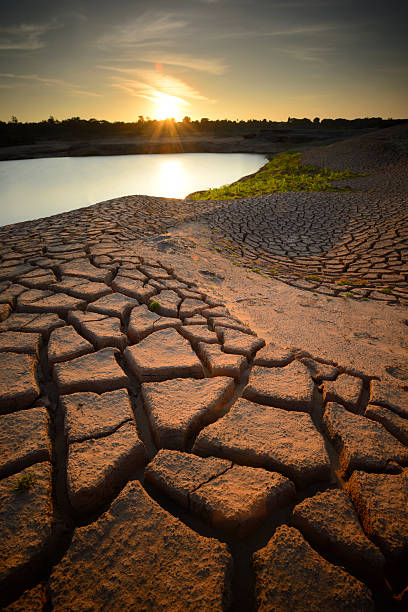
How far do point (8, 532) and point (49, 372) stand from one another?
34.9 inches

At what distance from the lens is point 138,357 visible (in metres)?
1.92

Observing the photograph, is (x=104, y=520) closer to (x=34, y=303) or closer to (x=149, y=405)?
(x=149, y=405)

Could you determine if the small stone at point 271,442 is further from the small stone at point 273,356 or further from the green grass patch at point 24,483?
the green grass patch at point 24,483

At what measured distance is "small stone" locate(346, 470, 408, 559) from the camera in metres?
1.05

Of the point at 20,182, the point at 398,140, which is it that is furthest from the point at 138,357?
the point at 398,140

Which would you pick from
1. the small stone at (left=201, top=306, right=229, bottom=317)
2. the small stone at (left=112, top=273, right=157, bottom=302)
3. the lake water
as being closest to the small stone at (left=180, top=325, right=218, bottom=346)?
the small stone at (left=201, top=306, right=229, bottom=317)

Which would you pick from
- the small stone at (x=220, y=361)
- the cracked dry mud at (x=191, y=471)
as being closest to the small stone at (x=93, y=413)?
the cracked dry mud at (x=191, y=471)

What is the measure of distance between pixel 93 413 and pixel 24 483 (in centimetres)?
39

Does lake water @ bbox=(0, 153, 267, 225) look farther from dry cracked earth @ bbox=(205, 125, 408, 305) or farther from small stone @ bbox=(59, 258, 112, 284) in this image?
small stone @ bbox=(59, 258, 112, 284)

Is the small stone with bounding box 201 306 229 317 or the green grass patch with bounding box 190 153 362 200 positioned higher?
the green grass patch with bounding box 190 153 362 200

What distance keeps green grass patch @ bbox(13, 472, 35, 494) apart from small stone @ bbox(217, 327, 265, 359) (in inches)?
48.4

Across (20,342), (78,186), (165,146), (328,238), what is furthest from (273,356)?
(165,146)

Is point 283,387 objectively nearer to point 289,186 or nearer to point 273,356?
point 273,356

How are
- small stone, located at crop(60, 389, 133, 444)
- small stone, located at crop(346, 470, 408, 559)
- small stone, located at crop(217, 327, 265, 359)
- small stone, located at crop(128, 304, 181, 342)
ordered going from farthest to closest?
small stone, located at crop(128, 304, 181, 342) → small stone, located at crop(217, 327, 265, 359) → small stone, located at crop(60, 389, 133, 444) → small stone, located at crop(346, 470, 408, 559)
